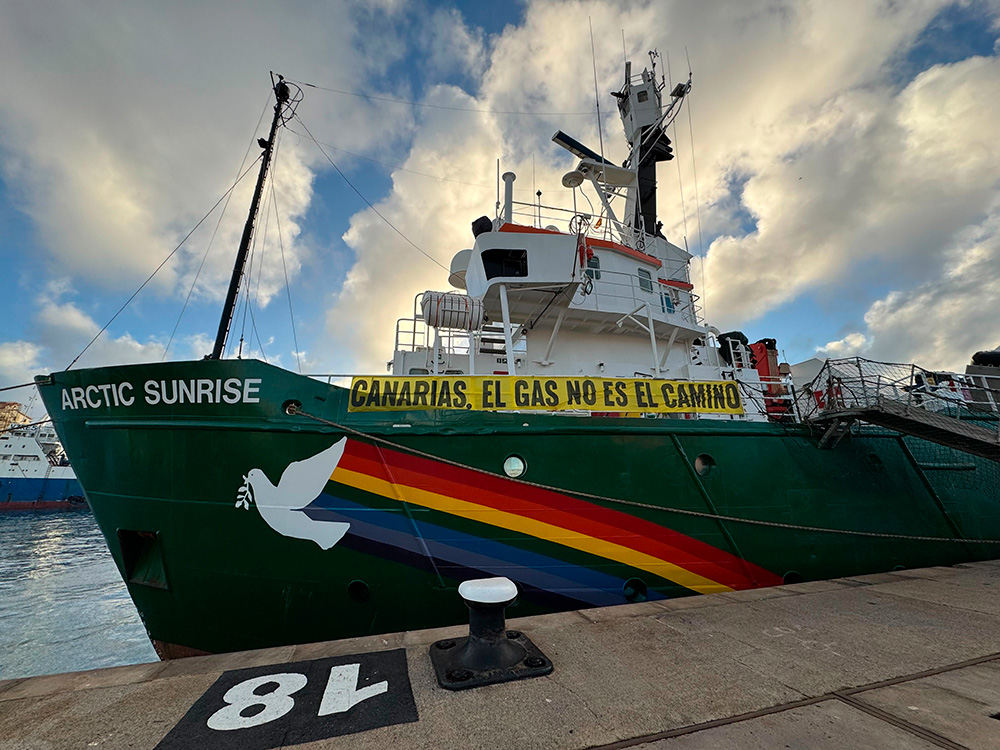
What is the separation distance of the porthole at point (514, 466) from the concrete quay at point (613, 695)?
193 cm

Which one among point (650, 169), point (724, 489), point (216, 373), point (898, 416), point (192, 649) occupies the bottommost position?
point (192, 649)

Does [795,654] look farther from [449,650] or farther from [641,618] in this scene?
[449,650]

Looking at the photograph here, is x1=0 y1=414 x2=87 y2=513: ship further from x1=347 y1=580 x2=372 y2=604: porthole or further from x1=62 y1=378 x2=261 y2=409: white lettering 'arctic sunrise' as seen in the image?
x1=347 y1=580 x2=372 y2=604: porthole

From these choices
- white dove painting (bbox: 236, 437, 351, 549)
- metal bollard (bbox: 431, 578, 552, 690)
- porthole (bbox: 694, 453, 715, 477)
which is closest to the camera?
metal bollard (bbox: 431, 578, 552, 690)

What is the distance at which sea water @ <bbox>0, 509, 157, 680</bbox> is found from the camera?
7.59 m

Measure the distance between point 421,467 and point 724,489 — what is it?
422cm

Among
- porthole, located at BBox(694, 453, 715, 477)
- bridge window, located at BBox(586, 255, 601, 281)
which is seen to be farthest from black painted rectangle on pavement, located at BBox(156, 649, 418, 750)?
bridge window, located at BBox(586, 255, 601, 281)

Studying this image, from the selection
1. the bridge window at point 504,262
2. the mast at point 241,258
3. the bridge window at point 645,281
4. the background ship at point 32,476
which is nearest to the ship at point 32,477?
the background ship at point 32,476

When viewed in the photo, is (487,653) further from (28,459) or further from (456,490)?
(28,459)

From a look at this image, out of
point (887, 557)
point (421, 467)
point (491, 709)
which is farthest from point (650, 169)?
point (491, 709)

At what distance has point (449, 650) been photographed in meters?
3.02

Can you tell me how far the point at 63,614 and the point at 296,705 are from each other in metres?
12.4

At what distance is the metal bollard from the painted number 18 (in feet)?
1.42

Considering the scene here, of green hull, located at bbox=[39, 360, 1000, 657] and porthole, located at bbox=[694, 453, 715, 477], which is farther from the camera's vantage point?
porthole, located at bbox=[694, 453, 715, 477]
